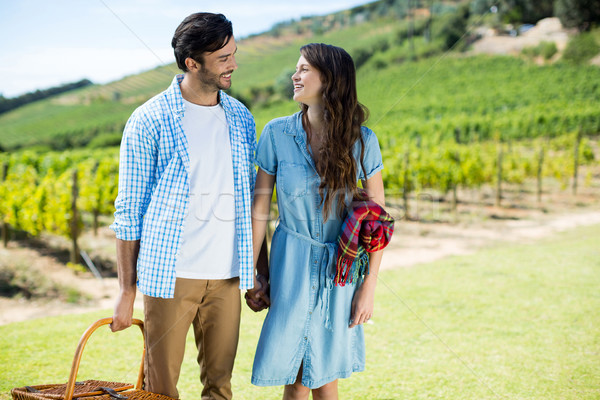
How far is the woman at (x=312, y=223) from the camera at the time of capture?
1697mm

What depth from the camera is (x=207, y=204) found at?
1.72 m

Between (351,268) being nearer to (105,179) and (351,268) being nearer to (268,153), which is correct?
(268,153)

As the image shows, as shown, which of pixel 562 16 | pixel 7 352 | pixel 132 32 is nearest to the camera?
pixel 132 32

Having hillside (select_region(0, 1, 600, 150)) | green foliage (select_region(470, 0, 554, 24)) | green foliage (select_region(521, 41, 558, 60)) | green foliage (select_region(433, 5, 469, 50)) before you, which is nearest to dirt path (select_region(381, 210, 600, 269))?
hillside (select_region(0, 1, 600, 150))

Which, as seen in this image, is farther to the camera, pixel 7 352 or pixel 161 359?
pixel 7 352

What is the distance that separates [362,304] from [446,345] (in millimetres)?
1977

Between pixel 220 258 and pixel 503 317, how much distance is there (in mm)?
3172

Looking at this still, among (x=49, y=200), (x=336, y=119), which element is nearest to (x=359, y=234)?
(x=336, y=119)

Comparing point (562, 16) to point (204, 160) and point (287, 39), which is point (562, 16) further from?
point (204, 160)

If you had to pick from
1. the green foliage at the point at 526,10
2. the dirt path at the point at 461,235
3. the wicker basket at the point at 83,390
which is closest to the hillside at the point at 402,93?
the green foliage at the point at 526,10

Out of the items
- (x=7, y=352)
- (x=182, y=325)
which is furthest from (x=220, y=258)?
(x=7, y=352)

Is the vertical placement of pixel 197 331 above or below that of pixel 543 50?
below

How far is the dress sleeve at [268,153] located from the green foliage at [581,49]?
39.3 m

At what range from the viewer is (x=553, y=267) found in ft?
18.6
